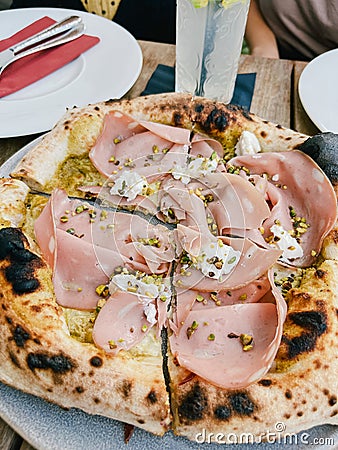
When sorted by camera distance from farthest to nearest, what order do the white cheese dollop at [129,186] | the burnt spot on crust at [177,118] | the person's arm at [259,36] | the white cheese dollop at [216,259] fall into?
1. the person's arm at [259,36]
2. the burnt spot on crust at [177,118]
3. the white cheese dollop at [129,186]
4. the white cheese dollop at [216,259]

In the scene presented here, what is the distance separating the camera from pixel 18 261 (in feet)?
5.12

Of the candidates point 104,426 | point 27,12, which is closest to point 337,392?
point 104,426

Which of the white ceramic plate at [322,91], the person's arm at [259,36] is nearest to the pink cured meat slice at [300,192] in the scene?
the white ceramic plate at [322,91]

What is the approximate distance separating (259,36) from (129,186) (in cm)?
200

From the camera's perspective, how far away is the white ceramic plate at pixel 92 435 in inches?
52.7

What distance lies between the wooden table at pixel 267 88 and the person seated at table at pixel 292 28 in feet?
1.48

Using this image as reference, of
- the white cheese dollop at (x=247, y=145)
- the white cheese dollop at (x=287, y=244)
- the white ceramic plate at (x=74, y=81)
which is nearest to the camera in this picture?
the white cheese dollop at (x=287, y=244)

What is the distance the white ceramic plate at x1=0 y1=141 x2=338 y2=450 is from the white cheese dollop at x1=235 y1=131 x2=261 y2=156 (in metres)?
1.00

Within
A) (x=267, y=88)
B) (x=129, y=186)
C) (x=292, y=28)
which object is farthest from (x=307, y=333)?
(x=292, y=28)

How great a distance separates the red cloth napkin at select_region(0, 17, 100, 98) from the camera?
2582 mm

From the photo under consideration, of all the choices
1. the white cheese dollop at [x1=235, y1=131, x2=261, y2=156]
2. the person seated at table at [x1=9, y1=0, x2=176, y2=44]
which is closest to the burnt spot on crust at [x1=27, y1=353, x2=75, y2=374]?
the white cheese dollop at [x1=235, y1=131, x2=261, y2=156]

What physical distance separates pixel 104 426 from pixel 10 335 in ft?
1.08

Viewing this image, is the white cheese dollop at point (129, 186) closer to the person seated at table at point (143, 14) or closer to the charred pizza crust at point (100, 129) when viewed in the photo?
the charred pizza crust at point (100, 129)

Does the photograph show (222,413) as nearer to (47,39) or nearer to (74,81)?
(74,81)
